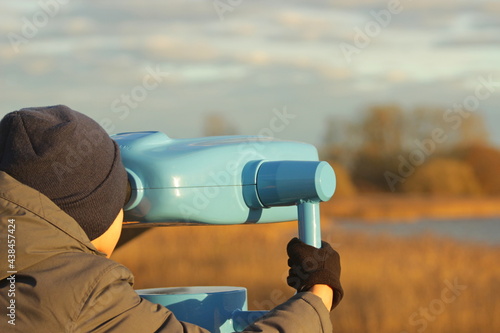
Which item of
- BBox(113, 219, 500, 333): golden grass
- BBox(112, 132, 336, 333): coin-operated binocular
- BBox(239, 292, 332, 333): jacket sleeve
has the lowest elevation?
BBox(113, 219, 500, 333): golden grass

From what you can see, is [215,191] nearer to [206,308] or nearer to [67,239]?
[206,308]

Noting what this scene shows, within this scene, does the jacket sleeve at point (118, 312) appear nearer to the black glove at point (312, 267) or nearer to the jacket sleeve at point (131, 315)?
the jacket sleeve at point (131, 315)

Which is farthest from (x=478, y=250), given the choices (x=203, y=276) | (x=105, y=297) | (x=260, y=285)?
(x=105, y=297)

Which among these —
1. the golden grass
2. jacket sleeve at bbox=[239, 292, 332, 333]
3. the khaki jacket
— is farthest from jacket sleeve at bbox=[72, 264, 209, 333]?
the golden grass

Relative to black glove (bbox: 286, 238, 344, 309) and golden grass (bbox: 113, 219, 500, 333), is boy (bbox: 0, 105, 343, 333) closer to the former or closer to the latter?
black glove (bbox: 286, 238, 344, 309)

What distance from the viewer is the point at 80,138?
1.28 m

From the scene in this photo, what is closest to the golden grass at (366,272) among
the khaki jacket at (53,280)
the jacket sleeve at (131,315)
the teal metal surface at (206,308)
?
the teal metal surface at (206,308)

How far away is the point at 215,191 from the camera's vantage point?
1513 millimetres

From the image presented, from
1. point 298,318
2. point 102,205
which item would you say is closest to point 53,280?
point 102,205

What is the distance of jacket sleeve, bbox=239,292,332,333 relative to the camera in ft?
4.18

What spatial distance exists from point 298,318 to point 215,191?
0.33 meters

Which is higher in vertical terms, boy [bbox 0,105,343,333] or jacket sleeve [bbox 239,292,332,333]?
boy [bbox 0,105,343,333]

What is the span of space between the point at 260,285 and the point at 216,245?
132 cm

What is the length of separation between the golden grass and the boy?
134 inches
